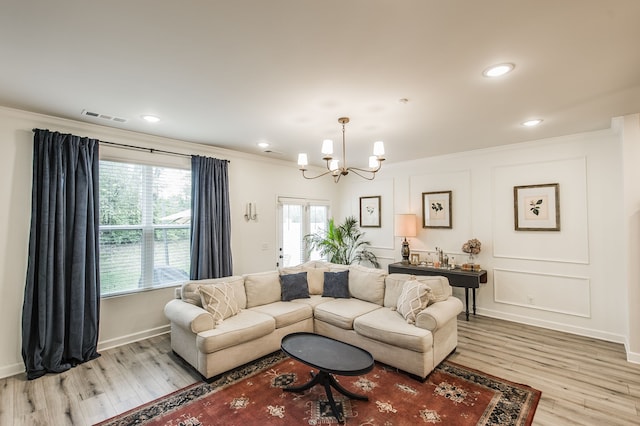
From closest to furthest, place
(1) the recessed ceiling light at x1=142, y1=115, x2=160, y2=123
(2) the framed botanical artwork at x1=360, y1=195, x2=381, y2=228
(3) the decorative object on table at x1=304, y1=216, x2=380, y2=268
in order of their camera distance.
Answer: (1) the recessed ceiling light at x1=142, y1=115, x2=160, y2=123
(3) the decorative object on table at x1=304, y1=216, x2=380, y2=268
(2) the framed botanical artwork at x1=360, y1=195, x2=381, y2=228

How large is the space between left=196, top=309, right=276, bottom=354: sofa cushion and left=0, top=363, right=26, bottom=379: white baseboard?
1948 mm

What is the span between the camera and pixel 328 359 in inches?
98.3

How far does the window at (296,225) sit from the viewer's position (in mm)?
5848

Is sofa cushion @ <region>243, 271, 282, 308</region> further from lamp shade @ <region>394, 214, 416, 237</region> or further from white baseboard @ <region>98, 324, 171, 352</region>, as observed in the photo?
lamp shade @ <region>394, 214, 416, 237</region>

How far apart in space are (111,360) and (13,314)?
1.06 meters

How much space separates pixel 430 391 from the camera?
108 inches

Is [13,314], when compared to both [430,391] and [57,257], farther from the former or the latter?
[430,391]

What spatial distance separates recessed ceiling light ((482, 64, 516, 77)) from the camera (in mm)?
2271

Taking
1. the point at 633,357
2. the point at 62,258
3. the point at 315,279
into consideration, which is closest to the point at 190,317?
the point at 62,258

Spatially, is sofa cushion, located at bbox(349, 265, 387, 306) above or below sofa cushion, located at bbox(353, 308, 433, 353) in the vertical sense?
above

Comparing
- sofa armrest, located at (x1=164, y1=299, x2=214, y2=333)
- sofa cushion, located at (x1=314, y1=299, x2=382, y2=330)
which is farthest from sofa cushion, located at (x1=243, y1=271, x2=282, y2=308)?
sofa armrest, located at (x1=164, y1=299, x2=214, y2=333)

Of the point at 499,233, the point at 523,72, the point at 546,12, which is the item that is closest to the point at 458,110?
the point at 523,72

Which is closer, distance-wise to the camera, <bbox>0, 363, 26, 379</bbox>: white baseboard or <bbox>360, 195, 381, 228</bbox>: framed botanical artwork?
<bbox>0, 363, 26, 379</bbox>: white baseboard

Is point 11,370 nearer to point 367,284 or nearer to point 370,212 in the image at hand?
point 367,284
